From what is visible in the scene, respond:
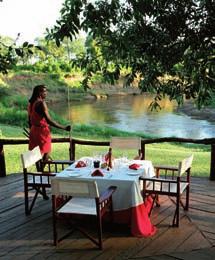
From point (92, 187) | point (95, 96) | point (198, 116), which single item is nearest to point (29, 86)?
point (95, 96)

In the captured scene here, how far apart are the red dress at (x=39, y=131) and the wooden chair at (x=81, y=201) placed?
1.34 meters

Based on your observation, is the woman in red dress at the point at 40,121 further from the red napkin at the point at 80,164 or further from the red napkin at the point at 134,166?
the red napkin at the point at 134,166

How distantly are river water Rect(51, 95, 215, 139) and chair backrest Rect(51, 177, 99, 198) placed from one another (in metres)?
11.5

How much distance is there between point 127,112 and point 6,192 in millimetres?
18623

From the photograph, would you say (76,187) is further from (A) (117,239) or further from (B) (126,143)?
(B) (126,143)

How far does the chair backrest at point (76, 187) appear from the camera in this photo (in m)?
3.56

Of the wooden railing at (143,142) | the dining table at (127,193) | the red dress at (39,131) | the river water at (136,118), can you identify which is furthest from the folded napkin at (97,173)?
the river water at (136,118)

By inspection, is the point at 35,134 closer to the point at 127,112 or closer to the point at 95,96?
the point at 127,112

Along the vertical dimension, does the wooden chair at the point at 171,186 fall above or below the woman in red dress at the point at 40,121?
below

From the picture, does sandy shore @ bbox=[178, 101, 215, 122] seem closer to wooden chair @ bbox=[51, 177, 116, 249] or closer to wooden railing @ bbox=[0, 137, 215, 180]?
wooden railing @ bbox=[0, 137, 215, 180]

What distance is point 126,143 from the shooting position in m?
5.41

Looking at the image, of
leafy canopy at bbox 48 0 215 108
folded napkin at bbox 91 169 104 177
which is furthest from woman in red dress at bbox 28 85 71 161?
leafy canopy at bbox 48 0 215 108

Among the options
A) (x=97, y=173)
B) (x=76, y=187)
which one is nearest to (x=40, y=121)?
(x=97, y=173)

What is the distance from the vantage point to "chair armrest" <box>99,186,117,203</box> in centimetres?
376
